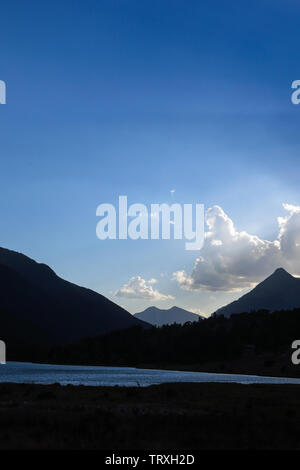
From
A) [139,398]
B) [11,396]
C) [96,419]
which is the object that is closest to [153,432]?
[96,419]

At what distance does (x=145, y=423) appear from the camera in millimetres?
38344

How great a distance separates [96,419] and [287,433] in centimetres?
1395

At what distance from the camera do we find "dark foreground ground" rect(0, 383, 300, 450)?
31.7 meters

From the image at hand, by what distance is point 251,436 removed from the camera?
34.7m

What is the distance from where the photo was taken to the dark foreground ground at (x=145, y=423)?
3167 cm
